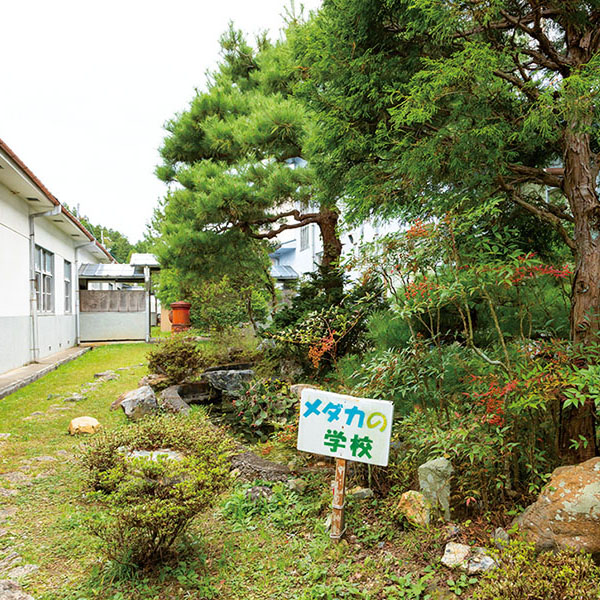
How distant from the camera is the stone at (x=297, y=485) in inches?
127

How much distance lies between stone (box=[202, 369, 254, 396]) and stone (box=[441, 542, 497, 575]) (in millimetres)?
4437

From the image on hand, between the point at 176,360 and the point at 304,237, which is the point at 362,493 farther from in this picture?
the point at 304,237

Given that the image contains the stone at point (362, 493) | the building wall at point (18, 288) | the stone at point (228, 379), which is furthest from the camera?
the building wall at point (18, 288)

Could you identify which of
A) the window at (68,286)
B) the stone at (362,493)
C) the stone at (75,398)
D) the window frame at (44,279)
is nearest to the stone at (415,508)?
the stone at (362,493)

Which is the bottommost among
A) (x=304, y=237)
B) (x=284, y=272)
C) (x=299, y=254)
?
(x=284, y=272)

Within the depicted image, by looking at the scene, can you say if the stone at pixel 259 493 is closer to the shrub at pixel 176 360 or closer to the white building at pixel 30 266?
the shrub at pixel 176 360

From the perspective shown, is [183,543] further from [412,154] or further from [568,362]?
[412,154]

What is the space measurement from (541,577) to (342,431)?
1153 mm

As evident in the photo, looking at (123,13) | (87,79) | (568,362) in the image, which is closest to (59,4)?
(123,13)

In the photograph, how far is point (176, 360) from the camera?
23.6 ft

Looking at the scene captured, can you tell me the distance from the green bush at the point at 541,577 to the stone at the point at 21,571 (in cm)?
223

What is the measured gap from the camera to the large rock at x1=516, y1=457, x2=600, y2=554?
202 cm

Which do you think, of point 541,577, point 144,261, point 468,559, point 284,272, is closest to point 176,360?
point 468,559

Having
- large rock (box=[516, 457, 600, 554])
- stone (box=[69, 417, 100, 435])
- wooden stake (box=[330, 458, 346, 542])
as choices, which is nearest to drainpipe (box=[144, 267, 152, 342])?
stone (box=[69, 417, 100, 435])
